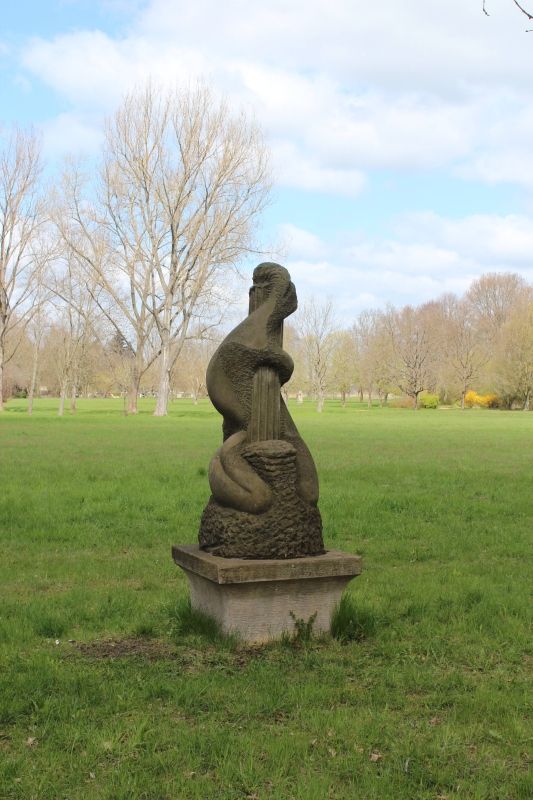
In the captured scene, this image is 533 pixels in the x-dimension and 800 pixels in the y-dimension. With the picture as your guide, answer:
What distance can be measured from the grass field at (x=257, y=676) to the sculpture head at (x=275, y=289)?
258 cm

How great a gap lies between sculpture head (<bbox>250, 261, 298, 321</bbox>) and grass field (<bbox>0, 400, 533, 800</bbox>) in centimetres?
258

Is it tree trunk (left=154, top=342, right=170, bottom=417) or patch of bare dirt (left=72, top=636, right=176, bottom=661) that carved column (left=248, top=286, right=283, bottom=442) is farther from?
tree trunk (left=154, top=342, right=170, bottom=417)

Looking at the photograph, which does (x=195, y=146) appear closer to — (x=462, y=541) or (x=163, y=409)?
(x=163, y=409)

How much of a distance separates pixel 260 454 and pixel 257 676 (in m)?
1.67

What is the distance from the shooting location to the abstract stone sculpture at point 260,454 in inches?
225

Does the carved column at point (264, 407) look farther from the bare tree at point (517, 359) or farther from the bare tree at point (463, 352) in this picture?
the bare tree at point (463, 352)

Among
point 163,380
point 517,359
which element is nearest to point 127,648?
point 163,380

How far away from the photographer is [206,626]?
18.6ft

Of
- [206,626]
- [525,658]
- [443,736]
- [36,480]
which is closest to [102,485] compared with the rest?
[36,480]

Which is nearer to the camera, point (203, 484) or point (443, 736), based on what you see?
point (443, 736)

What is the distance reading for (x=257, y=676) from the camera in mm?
4859

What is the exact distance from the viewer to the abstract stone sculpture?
5707mm

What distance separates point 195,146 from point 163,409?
16261 mm

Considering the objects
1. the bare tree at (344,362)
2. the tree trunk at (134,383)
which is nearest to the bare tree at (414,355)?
the bare tree at (344,362)
